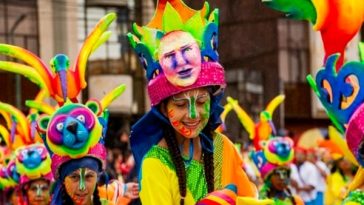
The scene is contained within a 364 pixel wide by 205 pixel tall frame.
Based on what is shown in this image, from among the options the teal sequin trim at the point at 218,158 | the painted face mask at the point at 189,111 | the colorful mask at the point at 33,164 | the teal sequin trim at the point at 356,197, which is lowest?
the colorful mask at the point at 33,164

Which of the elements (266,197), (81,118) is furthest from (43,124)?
(266,197)

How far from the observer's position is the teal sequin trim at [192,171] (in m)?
4.80

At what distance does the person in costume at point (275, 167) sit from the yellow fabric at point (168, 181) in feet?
13.8

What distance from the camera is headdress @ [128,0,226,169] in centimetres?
476

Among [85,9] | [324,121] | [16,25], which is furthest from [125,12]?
[324,121]

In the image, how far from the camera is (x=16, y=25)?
69.9ft

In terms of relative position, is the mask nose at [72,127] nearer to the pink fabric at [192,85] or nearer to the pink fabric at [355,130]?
the pink fabric at [192,85]

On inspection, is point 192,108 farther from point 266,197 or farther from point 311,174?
point 311,174

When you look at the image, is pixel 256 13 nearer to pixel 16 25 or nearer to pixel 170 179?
pixel 16 25

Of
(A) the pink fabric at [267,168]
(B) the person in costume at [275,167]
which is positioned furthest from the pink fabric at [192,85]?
(A) the pink fabric at [267,168]

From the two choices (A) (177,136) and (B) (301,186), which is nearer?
(A) (177,136)

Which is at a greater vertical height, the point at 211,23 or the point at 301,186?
the point at 211,23

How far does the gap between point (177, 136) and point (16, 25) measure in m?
16.8

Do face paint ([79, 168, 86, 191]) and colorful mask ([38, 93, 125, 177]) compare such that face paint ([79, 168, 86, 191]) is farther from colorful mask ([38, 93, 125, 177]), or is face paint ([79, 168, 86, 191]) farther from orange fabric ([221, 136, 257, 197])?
orange fabric ([221, 136, 257, 197])
